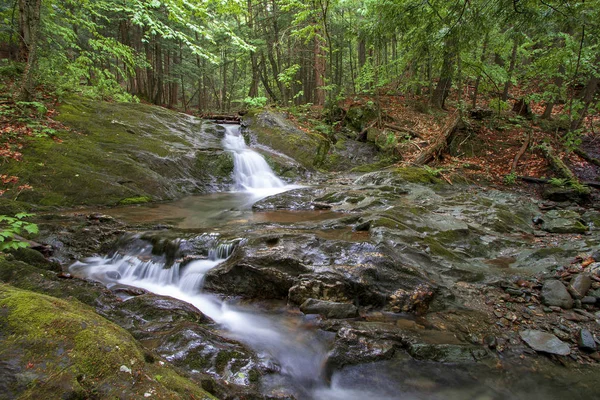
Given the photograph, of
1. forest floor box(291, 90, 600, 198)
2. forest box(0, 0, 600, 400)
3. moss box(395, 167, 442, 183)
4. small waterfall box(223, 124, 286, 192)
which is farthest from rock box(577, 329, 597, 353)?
small waterfall box(223, 124, 286, 192)

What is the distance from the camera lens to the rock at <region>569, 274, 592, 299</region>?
4.32 metres

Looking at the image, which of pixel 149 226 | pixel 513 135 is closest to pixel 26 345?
pixel 149 226

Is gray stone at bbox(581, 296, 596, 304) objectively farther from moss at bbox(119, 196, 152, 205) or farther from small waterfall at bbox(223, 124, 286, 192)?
moss at bbox(119, 196, 152, 205)

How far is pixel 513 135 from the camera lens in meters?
13.1

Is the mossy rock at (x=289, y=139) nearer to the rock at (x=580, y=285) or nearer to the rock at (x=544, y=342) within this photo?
the rock at (x=580, y=285)

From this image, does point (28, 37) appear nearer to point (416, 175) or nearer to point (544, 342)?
point (416, 175)

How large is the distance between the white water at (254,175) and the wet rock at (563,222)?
7181 mm

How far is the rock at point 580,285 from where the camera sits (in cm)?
432

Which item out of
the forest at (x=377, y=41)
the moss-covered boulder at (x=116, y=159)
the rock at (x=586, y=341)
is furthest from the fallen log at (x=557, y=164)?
the moss-covered boulder at (x=116, y=159)

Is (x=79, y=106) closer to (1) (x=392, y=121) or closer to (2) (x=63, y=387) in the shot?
(2) (x=63, y=387)

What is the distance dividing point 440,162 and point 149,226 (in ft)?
34.5

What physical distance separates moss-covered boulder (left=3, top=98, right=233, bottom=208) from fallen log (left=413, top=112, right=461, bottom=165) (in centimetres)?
718

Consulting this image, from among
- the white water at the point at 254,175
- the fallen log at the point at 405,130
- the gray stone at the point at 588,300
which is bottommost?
the gray stone at the point at 588,300

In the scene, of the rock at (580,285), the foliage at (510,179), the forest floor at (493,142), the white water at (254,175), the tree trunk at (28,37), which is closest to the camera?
the rock at (580,285)
